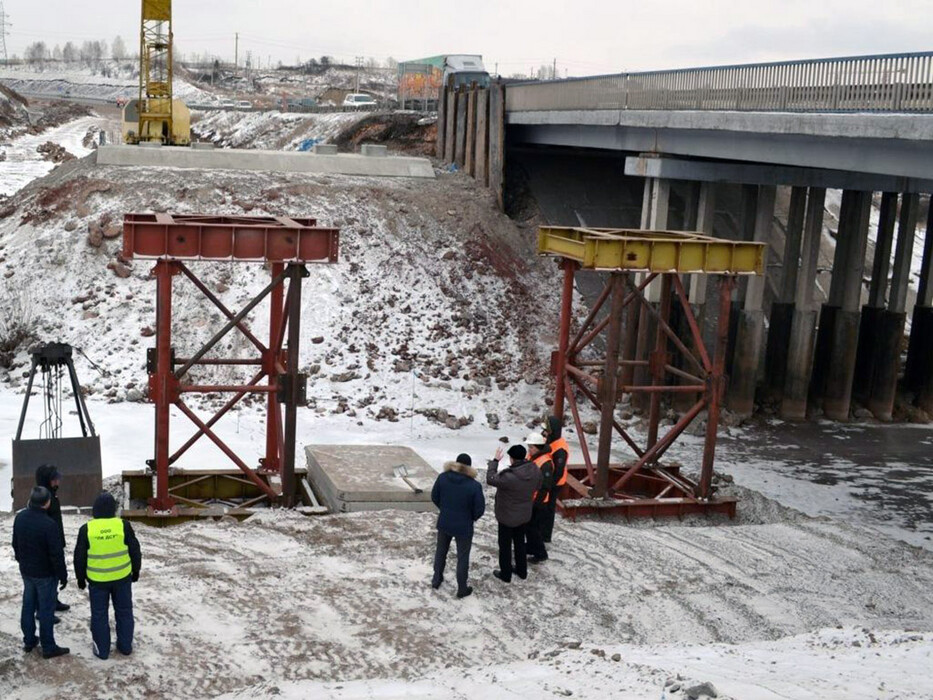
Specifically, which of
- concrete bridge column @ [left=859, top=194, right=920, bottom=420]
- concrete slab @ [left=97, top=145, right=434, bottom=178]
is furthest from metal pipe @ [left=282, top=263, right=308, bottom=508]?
concrete slab @ [left=97, top=145, right=434, bottom=178]

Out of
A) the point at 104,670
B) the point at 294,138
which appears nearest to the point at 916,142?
the point at 104,670

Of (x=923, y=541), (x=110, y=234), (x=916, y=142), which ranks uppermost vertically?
(x=916, y=142)

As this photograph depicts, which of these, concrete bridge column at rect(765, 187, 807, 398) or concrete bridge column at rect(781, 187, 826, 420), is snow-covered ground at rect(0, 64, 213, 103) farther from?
concrete bridge column at rect(781, 187, 826, 420)

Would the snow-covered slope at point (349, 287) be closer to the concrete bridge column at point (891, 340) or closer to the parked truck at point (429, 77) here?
the concrete bridge column at point (891, 340)

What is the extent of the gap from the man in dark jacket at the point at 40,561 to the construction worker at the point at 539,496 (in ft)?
16.3

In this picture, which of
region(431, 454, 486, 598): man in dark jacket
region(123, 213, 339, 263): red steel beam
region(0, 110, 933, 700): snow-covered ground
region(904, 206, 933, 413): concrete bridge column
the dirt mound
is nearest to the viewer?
region(0, 110, 933, 700): snow-covered ground

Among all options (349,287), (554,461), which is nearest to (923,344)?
(349,287)

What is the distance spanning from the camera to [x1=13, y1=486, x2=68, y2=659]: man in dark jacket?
30.3 ft

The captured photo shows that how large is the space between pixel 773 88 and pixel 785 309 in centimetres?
825

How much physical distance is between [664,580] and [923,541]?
21.6 feet

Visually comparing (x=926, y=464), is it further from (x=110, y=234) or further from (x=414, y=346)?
(x=110, y=234)

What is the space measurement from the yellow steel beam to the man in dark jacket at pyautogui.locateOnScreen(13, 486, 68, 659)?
8546mm

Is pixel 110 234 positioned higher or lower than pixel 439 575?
higher

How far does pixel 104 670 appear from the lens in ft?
30.8
